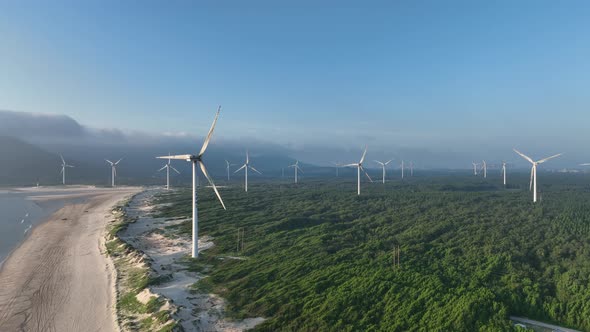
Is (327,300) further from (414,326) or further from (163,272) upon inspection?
(163,272)

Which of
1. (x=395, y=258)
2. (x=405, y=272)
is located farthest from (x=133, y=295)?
(x=395, y=258)

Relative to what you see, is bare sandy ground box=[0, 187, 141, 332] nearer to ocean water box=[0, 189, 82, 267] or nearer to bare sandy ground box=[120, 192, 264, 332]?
ocean water box=[0, 189, 82, 267]

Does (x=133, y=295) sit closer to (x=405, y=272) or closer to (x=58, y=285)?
(x=58, y=285)

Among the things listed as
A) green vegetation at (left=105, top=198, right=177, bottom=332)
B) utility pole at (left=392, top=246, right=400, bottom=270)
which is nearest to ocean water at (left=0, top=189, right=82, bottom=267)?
green vegetation at (left=105, top=198, right=177, bottom=332)

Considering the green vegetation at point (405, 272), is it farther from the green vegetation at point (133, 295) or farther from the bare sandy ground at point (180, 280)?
the green vegetation at point (133, 295)

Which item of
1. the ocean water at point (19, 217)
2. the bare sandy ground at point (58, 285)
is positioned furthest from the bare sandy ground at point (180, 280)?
the ocean water at point (19, 217)

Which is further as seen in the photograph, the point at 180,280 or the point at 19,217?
the point at 19,217
